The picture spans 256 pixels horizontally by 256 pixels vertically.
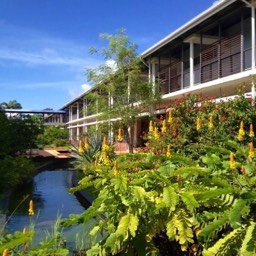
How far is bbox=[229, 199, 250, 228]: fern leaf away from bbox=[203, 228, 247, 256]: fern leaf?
15cm

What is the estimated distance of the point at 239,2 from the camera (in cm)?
1543

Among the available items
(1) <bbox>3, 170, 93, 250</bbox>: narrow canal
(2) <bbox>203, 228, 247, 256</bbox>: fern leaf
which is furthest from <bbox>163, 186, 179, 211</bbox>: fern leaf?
(1) <bbox>3, 170, 93, 250</bbox>: narrow canal

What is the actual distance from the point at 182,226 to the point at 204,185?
1.36 feet

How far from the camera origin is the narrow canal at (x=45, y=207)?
23.1 feet

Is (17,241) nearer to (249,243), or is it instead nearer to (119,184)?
(119,184)

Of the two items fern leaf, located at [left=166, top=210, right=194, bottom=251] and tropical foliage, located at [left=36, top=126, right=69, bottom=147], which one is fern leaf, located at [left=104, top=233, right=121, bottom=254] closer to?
fern leaf, located at [left=166, top=210, right=194, bottom=251]

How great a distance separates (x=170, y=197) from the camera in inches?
117

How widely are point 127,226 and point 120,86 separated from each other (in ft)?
61.5

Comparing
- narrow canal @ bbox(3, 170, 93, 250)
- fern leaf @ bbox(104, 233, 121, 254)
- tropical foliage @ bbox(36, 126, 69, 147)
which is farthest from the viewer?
tropical foliage @ bbox(36, 126, 69, 147)

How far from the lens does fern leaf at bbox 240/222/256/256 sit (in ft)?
8.75

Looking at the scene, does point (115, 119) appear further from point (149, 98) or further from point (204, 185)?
point (204, 185)

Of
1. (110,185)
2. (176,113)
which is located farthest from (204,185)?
(176,113)

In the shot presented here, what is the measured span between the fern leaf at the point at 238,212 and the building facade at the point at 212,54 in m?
10.5

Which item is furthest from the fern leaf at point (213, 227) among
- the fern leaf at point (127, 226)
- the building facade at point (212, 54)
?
the building facade at point (212, 54)
